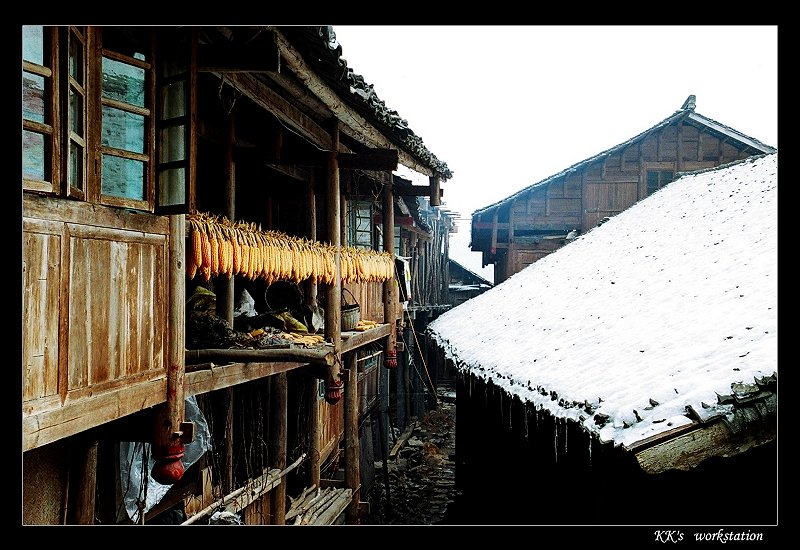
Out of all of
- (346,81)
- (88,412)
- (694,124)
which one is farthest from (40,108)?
(694,124)

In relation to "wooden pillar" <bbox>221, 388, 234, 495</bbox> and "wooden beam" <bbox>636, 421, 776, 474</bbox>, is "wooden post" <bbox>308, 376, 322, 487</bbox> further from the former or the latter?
"wooden beam" <bbox>636, 421, 776, 474</bbox>

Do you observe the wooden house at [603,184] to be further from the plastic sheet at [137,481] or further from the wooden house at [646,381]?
the plastic sheet at [137,481]

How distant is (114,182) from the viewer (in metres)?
4.00

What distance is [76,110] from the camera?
3703mm

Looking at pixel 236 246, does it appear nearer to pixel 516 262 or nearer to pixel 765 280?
pixel 765 280

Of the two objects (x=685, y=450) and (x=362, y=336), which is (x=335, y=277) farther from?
(x=685, y=450)

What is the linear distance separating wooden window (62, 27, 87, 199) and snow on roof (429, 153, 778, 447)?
Result: 12.0 feet

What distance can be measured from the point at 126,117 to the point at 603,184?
752 inches

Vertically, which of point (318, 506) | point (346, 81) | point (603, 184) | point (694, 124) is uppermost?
point (694, 124)

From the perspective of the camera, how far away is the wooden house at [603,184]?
2027 cm

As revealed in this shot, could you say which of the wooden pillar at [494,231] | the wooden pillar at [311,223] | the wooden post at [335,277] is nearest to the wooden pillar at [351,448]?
the wooden pillar at [311,223]

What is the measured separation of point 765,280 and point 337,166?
458cm
